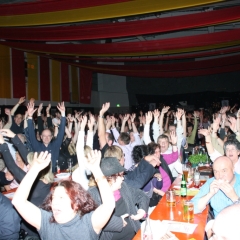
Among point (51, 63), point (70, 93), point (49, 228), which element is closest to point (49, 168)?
point (49, 228)

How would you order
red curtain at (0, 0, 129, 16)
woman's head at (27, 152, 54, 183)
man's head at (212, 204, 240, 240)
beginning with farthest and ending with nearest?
red curtain at (0, 0, 129, 16) < woman's head at (27, 152, 54, 183) < man's head at (212, 204, 240, 240)

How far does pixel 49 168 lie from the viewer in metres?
2.83

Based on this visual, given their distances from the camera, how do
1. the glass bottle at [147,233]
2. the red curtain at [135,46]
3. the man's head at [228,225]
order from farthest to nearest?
1. the red curtain at [135,46]
2. the glass bottle at [147,233]
3. the man's head at [228,225]

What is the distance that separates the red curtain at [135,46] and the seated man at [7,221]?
16.3 feet

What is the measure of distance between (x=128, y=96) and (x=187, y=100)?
116 inches

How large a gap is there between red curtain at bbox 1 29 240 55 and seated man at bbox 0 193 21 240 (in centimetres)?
497

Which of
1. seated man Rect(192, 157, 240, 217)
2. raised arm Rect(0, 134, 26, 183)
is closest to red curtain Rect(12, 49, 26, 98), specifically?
raised arm Rect(0, 134, 26, 183)

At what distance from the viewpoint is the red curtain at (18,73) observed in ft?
27.7

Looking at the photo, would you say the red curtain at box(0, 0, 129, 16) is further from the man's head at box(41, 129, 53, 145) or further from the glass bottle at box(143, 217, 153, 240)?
the glass bottle at box(143, 217, 153, 240)

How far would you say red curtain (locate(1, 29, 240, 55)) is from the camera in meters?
6.01

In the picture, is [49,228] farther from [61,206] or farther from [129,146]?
[129,146]

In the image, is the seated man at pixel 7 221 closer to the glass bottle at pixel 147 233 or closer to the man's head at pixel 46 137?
the glass bottle at pixel 147 233

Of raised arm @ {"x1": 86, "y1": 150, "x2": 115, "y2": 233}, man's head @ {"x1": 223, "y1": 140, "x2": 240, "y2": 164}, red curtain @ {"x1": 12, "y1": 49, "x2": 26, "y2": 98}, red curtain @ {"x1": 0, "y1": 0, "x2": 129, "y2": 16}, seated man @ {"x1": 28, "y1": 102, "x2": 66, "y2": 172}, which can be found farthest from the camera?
red curtain @ {"x1": 12, "y1": 49, "x2": 26, "y2": 98}

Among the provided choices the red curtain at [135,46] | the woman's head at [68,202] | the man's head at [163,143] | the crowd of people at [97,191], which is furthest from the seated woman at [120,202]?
the red curtain at [135,46]
